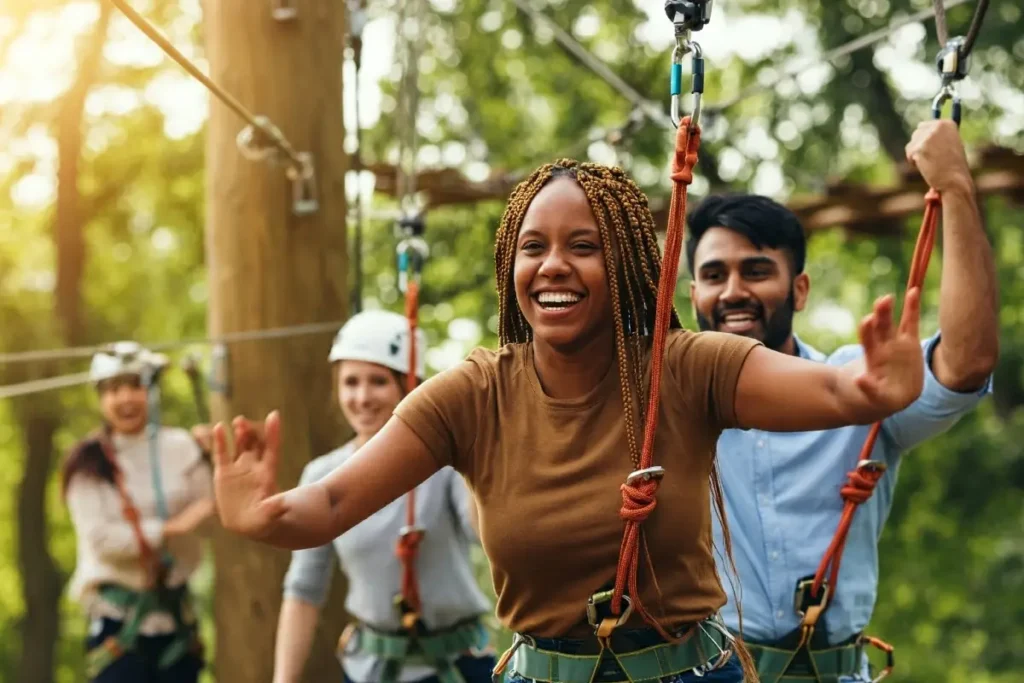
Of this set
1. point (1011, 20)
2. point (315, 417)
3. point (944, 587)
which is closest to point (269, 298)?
point (315, 417)

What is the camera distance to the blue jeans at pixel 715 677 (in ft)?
7.58

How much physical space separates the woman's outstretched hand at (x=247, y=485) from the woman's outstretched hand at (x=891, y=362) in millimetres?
930

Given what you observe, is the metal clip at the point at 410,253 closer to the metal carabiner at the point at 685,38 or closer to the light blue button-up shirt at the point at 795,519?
the light blue button-up shirt at the point at 795,519

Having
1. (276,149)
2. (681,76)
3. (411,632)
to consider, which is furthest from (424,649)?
(681,76)

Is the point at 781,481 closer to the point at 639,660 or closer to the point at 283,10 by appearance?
the point at 639,660

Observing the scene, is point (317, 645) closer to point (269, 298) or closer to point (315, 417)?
point (315, 417)

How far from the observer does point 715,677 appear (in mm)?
2350

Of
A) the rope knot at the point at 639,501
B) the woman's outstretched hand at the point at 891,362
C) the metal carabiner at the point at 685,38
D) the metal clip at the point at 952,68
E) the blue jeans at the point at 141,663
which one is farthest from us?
the blue jeans at the point at 141,663

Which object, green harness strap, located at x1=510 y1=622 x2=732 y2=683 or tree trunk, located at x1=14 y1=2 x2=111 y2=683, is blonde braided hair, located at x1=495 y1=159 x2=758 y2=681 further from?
tree trunk, located at x1=14 y1=2 x2=111 y2=683

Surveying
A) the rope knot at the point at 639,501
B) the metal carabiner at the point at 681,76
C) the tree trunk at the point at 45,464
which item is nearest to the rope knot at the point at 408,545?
the rope knot at the point at 639,501

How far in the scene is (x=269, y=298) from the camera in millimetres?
4266

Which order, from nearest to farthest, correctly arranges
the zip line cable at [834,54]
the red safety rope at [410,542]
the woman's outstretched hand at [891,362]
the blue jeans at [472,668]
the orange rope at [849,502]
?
the woman's outstretched hand at [891,362] < the orange rope at [849,502] < the red safety rope at [410,542] < the blue jeans at [472,668] < the zip line cable at [834,54]

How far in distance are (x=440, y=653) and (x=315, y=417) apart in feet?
2.80

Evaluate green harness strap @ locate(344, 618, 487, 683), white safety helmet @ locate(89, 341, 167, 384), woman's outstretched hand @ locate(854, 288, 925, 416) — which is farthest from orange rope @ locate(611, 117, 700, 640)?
white safety helmet @ locate(89, 341, 167, 384)
